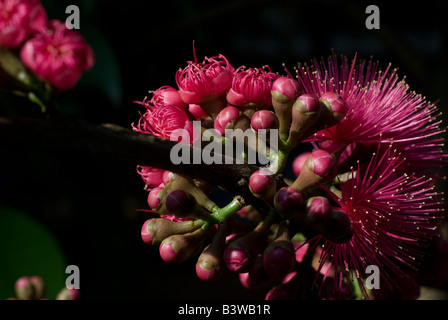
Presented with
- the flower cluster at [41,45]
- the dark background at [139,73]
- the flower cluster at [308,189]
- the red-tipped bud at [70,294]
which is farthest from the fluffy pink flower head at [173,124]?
the dark background at [139,73]

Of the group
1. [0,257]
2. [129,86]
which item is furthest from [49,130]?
[129,86]

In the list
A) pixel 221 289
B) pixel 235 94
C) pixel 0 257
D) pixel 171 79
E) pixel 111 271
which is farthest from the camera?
pixel 221 289

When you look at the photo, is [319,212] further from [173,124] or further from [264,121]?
[173,124]

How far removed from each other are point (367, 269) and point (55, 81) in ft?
1.81

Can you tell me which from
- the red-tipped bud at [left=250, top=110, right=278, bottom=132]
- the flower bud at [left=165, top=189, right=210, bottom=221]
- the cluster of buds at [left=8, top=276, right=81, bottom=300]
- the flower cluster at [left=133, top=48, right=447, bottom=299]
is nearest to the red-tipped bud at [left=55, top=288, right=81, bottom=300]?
the cluster of buds at [left=8, top=276, right=81, bottom=300]

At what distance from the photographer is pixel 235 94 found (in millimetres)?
788

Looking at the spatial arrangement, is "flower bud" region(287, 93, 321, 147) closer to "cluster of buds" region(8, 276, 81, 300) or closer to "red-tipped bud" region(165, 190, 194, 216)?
"red-tipped bud" region(165, 190, 194, 216)

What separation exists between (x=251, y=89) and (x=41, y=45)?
1.06 feet

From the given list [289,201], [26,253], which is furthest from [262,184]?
[26,253]

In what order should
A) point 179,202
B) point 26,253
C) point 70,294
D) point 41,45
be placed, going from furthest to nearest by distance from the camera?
point 26,253
point 70,294
point 179,202
point 41,45

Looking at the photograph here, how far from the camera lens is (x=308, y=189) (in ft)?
2.49

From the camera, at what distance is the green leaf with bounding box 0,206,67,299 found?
5.07 ft

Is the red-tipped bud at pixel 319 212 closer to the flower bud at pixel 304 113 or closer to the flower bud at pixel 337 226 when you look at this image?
the flower bud at pixel 337 226

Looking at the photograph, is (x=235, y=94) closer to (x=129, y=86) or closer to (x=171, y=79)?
(x=129, y=86)
